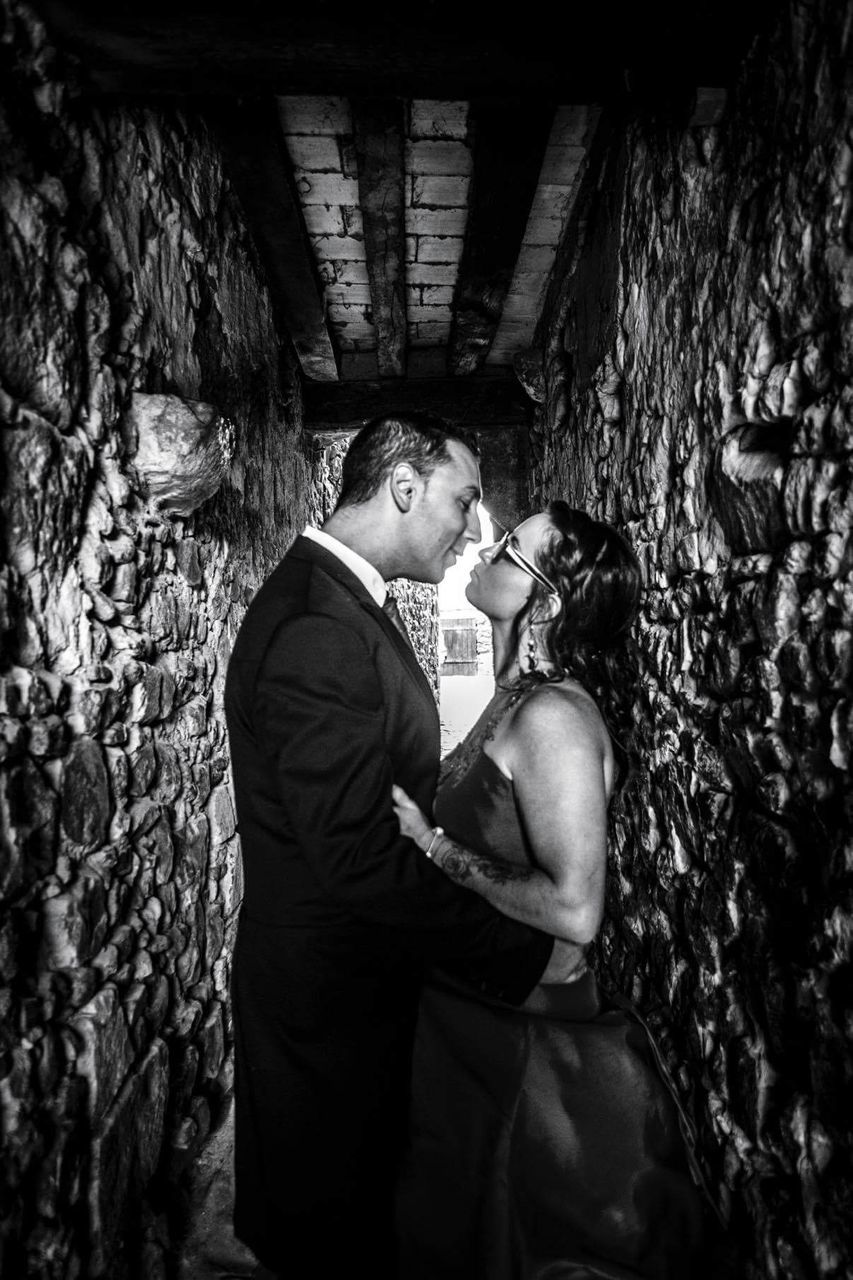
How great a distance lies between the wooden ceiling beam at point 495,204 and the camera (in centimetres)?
231

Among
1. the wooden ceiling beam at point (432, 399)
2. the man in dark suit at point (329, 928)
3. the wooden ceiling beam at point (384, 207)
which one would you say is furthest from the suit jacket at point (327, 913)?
the wooden ceiling beam at point (432, 399)

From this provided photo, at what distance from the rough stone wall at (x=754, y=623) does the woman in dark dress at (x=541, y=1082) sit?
8.9 inches

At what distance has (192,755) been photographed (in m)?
2.29

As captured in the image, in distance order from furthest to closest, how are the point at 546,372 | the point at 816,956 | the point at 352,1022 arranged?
the point at 546,372
the point at 352,1022
the point at 816,956

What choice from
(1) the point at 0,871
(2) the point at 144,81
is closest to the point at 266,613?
(1) the point at 0,871

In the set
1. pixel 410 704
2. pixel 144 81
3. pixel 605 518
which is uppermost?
pixel 144 81

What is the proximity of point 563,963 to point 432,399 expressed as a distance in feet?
12.9

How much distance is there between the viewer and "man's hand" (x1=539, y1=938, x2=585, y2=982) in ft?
5.35

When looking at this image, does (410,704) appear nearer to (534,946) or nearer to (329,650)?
(329,650)

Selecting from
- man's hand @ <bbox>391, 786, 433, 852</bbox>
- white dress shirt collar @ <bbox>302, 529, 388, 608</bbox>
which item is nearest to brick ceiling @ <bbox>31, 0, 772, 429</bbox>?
Answer: white dress shirt collar @ <bbox>302, 529, 388, 608</bbox>

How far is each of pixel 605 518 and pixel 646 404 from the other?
625 millimetres

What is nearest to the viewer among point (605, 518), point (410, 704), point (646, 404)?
point (410, 704)

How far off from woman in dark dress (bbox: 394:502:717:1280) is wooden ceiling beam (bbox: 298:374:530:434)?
330cm

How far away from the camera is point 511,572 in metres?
2.00
